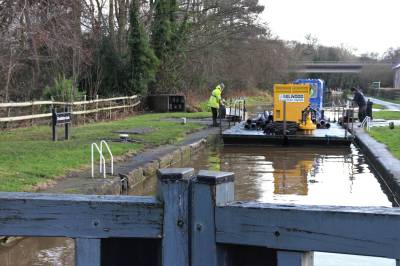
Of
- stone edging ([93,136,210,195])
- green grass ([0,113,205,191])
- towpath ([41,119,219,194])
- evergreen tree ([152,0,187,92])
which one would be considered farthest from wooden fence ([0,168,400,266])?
evergreen tree ([152,0,187,92])

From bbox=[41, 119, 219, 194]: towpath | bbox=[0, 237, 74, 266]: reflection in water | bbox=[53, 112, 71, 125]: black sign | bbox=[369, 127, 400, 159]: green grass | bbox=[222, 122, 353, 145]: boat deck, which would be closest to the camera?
bbox=[0, 237, 74, 266]: reflection in water

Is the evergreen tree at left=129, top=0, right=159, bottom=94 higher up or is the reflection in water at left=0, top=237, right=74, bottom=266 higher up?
the evergreen tree at left=129, top=0, right=159, bottom=94

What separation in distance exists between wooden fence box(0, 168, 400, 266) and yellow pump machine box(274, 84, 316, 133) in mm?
18074

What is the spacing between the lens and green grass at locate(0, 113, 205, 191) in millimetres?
10039

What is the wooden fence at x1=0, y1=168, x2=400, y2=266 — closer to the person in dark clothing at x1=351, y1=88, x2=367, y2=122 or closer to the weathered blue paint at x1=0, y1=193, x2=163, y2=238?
the weathered blue paint at x1=0, y1=193, x2=163, y2=238

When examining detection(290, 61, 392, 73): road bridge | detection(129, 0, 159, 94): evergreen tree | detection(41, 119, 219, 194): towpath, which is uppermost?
detection(290, 61, 392, 73): road bridge

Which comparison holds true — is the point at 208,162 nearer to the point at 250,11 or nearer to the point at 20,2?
the point at 20,2

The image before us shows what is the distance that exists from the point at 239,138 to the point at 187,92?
21.0m

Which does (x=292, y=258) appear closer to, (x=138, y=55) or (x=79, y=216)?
(x=79, y=216)

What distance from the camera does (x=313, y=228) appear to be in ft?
9.02

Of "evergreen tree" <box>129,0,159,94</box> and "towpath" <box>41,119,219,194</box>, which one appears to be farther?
"evergreen tree" <box>129,0,159,94</box>

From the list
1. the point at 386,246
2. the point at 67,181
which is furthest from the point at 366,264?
the point at 67,181

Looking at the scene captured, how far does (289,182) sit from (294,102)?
8.68 metres

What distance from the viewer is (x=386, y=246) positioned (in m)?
2.65
